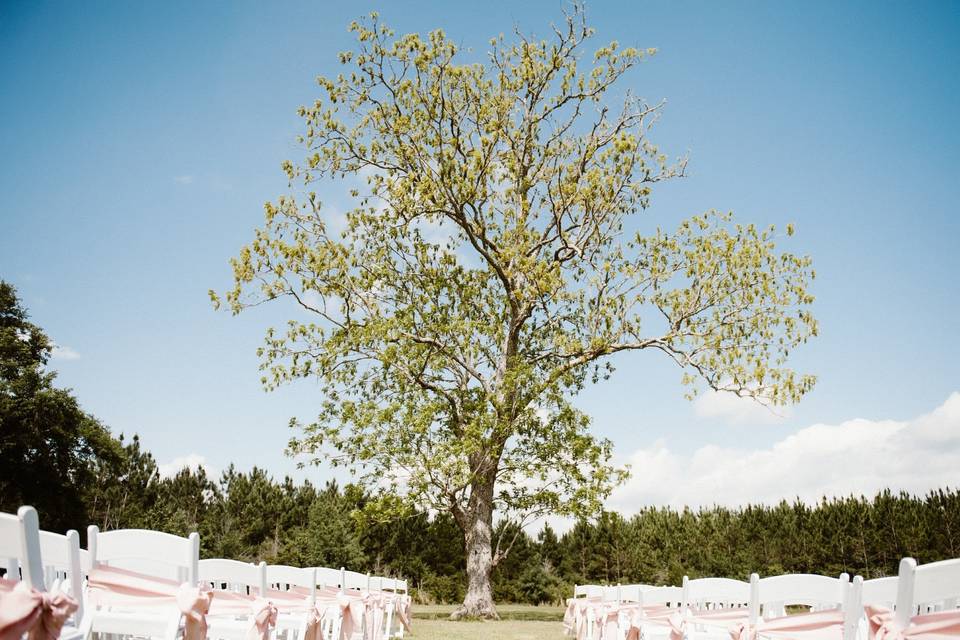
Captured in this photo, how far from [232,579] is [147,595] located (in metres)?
1.02

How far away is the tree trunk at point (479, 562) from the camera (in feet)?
56.2

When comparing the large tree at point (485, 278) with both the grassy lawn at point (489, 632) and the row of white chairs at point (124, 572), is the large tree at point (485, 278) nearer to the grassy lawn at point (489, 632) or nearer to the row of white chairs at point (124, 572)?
the grassy lawn at point (489, 632)

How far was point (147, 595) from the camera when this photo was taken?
3.43 metres

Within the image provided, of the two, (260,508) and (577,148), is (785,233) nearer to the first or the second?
(577,148)

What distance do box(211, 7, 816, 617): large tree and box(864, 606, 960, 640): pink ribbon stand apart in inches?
531

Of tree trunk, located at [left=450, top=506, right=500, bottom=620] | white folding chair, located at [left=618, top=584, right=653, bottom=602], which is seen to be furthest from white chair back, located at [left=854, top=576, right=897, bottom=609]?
tree trunk, located at [left=450, top=506, right=500, bottom=620]

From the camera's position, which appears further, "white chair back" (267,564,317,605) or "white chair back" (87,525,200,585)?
"white chair back" (267,564,317,605)

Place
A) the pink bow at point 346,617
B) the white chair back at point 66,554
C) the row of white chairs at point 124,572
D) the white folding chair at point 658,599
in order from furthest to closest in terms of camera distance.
Answer: 1. the pink bow at point 346,617
2. the white folding chair at point 658,599
3. the white chair back at point 66,554
4. the row of white chairs at point 124,572

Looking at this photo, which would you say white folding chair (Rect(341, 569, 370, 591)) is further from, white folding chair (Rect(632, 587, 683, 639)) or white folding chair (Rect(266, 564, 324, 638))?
white folding chair (Rect(632, 587, 683, 639))

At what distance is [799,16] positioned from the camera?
43.9 feet

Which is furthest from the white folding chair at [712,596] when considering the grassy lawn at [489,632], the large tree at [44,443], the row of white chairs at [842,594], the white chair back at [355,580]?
the large tree at [44,443]

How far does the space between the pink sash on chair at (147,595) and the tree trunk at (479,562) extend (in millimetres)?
14621

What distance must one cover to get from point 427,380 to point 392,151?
6159 millimetres

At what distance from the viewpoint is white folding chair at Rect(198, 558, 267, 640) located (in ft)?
14.1
